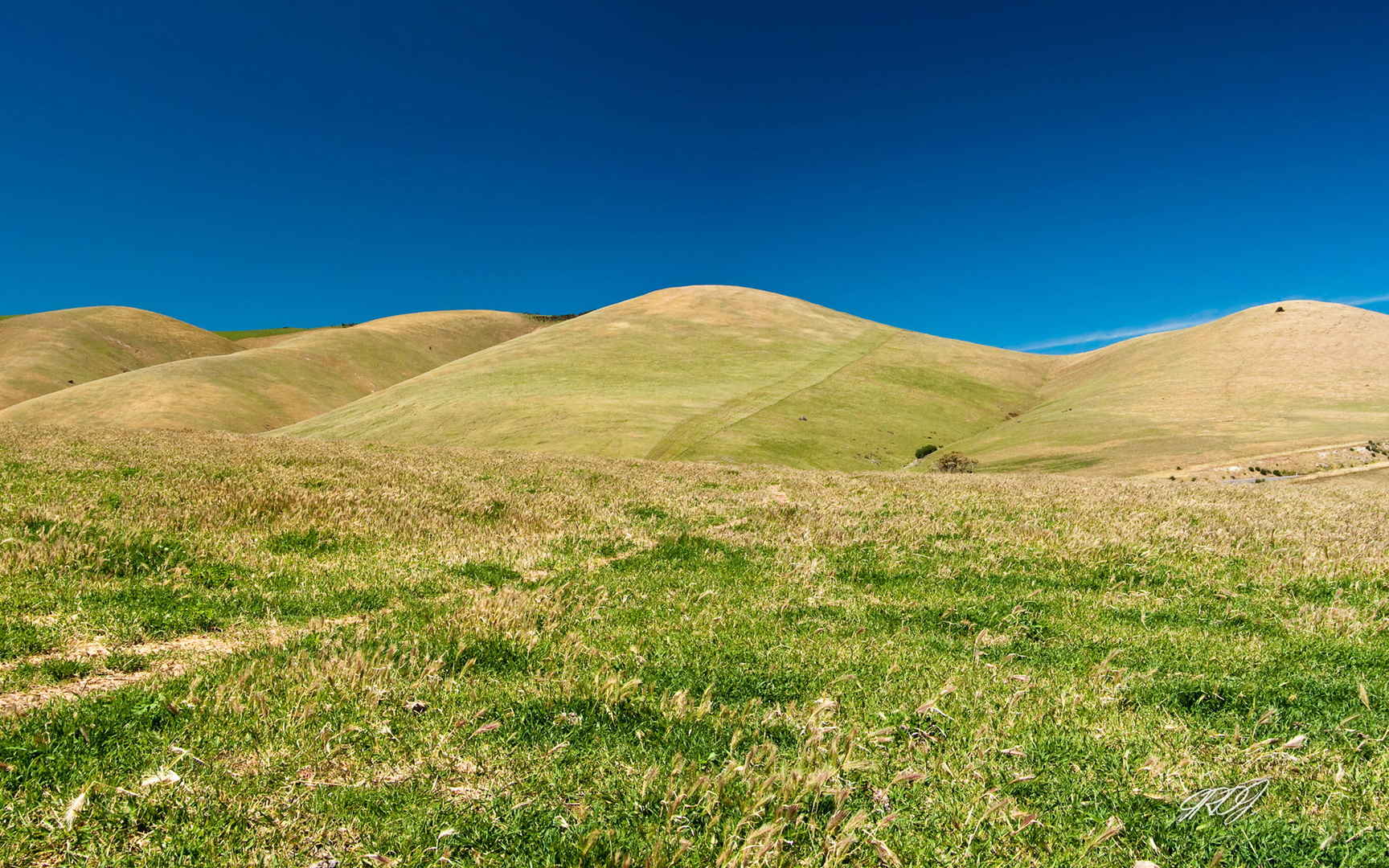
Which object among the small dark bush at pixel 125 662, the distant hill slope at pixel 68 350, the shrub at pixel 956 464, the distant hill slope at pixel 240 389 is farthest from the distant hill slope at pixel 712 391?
the distant hill slope at pixel 68 350

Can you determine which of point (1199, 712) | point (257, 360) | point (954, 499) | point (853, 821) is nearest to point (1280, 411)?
point (954, 499)

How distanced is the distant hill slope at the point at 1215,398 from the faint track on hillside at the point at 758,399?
2429cm

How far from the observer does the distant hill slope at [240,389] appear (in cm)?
11175

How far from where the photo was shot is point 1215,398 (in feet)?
249

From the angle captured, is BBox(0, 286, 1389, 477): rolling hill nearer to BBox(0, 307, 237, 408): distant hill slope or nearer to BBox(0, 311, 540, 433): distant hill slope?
BBox(0, 311, 540, 433): distant hill slope

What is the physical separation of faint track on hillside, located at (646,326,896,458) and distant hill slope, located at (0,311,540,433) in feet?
234

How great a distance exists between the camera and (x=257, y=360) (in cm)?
15250

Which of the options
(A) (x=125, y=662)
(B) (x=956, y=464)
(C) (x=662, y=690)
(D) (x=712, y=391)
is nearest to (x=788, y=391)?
(D) (x=712, y=391)

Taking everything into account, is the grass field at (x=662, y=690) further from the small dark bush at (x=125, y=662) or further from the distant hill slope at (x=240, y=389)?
the distant hill slope at (x=240, y=389)

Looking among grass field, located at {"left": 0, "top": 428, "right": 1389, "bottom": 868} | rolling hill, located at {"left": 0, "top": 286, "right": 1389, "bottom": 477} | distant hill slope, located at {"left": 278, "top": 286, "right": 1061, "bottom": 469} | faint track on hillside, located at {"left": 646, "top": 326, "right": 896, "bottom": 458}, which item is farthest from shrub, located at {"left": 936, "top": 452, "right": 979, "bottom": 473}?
grass field, located at {"left": 0, "top": 428, "right": 1389, "bottom": 868}

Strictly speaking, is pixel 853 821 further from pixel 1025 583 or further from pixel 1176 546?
pixel 1176 546

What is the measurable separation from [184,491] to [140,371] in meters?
160

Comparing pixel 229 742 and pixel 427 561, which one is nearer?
pixel 229 742

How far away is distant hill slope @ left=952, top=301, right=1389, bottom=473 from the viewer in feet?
187
